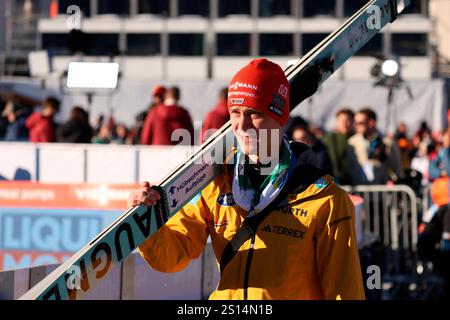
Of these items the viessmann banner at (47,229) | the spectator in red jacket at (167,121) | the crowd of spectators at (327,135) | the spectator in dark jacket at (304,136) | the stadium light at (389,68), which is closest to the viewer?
the spectator in dark jacket at (304,136)

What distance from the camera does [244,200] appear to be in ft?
13.0

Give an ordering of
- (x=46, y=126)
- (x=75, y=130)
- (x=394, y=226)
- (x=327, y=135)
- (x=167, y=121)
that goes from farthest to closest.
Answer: (x=46, y=126)
(x=75, y=130)
(x=167, y=121)
(x=394, y=226)
(x=327, y=135)

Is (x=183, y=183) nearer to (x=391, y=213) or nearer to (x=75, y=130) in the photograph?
(x=391, y=213)

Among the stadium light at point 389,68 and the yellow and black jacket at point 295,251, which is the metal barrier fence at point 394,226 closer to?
the stadium light at point 389,68

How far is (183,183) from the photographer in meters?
4.02

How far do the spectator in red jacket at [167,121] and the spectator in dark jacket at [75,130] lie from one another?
1.15m

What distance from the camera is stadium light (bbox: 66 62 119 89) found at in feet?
26.6

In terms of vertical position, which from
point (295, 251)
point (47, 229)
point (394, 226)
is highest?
point (394, 226)

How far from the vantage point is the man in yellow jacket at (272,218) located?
152 inches

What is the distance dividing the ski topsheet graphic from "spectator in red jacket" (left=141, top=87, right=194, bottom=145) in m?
8.50

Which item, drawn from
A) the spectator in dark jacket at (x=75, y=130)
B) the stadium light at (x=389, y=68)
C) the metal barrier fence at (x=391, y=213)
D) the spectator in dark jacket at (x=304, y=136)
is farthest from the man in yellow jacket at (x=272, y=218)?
the spectator in dark jacket at (x=75, y=130)

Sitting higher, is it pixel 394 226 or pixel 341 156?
pixel 341 156

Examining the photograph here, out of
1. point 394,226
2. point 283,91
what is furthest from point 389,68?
point 283,91

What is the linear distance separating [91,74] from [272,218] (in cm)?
463
